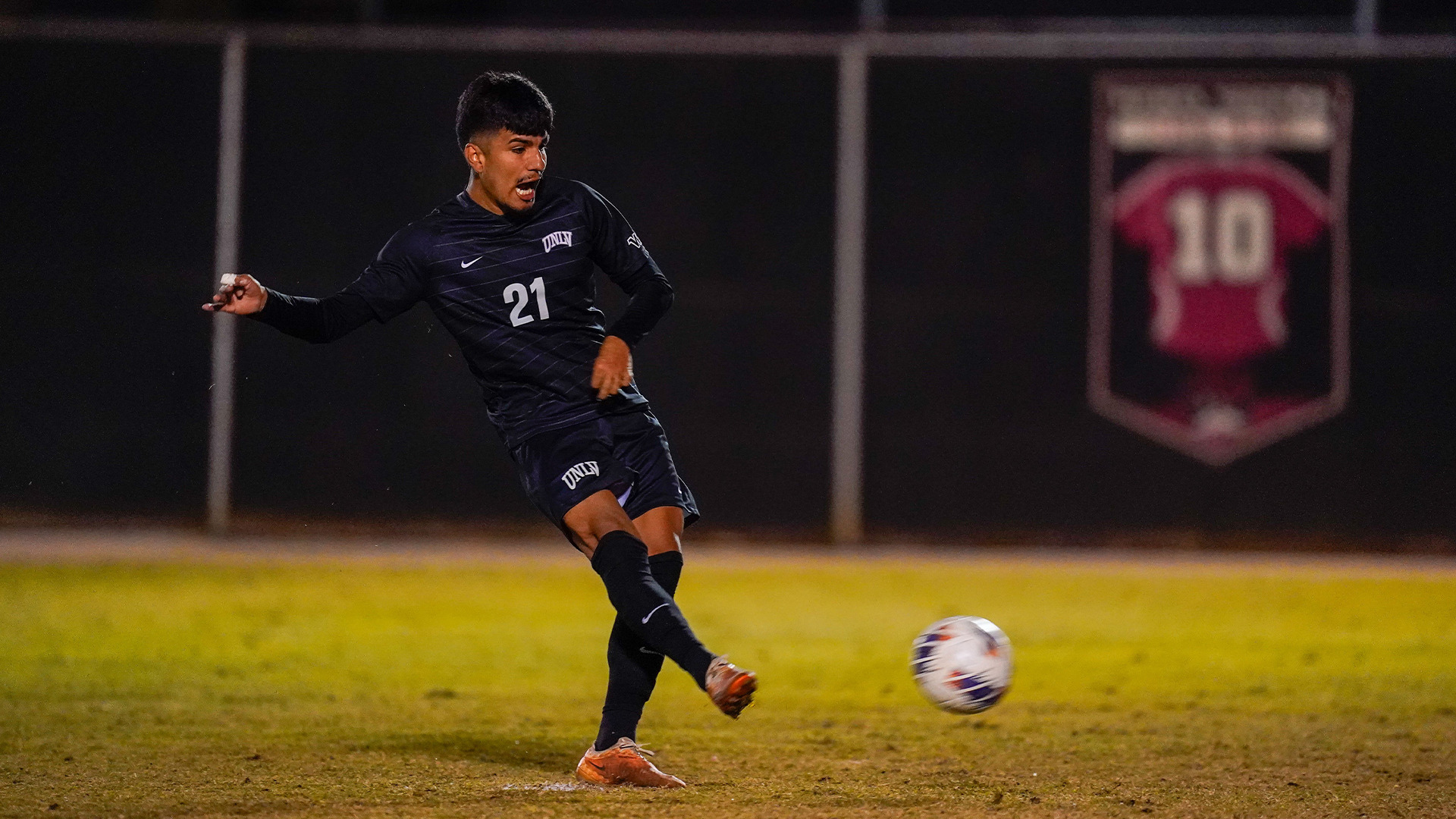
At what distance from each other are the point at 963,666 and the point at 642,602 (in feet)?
3.46

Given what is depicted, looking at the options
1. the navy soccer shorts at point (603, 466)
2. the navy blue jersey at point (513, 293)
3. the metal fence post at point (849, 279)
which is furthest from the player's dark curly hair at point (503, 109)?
the metal fence post at point (849, 279)

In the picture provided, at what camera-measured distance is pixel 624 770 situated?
4.95 metres

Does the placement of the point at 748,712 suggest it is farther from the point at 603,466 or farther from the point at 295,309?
the point at 295,309

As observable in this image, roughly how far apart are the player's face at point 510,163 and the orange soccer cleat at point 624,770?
5.66ft

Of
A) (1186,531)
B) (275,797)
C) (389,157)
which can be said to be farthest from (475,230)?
(1186,531)

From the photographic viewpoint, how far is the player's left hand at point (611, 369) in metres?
4.91

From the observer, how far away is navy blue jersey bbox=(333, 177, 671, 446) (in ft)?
16.9

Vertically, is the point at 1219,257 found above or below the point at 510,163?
above

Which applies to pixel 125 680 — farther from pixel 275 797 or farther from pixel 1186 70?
pixel 1186 70

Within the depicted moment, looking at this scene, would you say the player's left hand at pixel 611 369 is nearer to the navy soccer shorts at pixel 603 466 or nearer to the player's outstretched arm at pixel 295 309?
the navy soccer shorts at pixel 603 466

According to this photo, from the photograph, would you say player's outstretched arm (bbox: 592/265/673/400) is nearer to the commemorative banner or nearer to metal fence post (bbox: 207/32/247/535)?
the commemorative banner

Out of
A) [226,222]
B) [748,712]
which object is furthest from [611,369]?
[226,222]

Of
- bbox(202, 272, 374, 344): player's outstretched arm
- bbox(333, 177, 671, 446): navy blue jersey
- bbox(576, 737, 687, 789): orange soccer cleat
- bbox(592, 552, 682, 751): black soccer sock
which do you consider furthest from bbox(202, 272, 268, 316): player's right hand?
bbox(576, 737, 687, 789): orange soccer cleat

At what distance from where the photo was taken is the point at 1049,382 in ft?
42.1
